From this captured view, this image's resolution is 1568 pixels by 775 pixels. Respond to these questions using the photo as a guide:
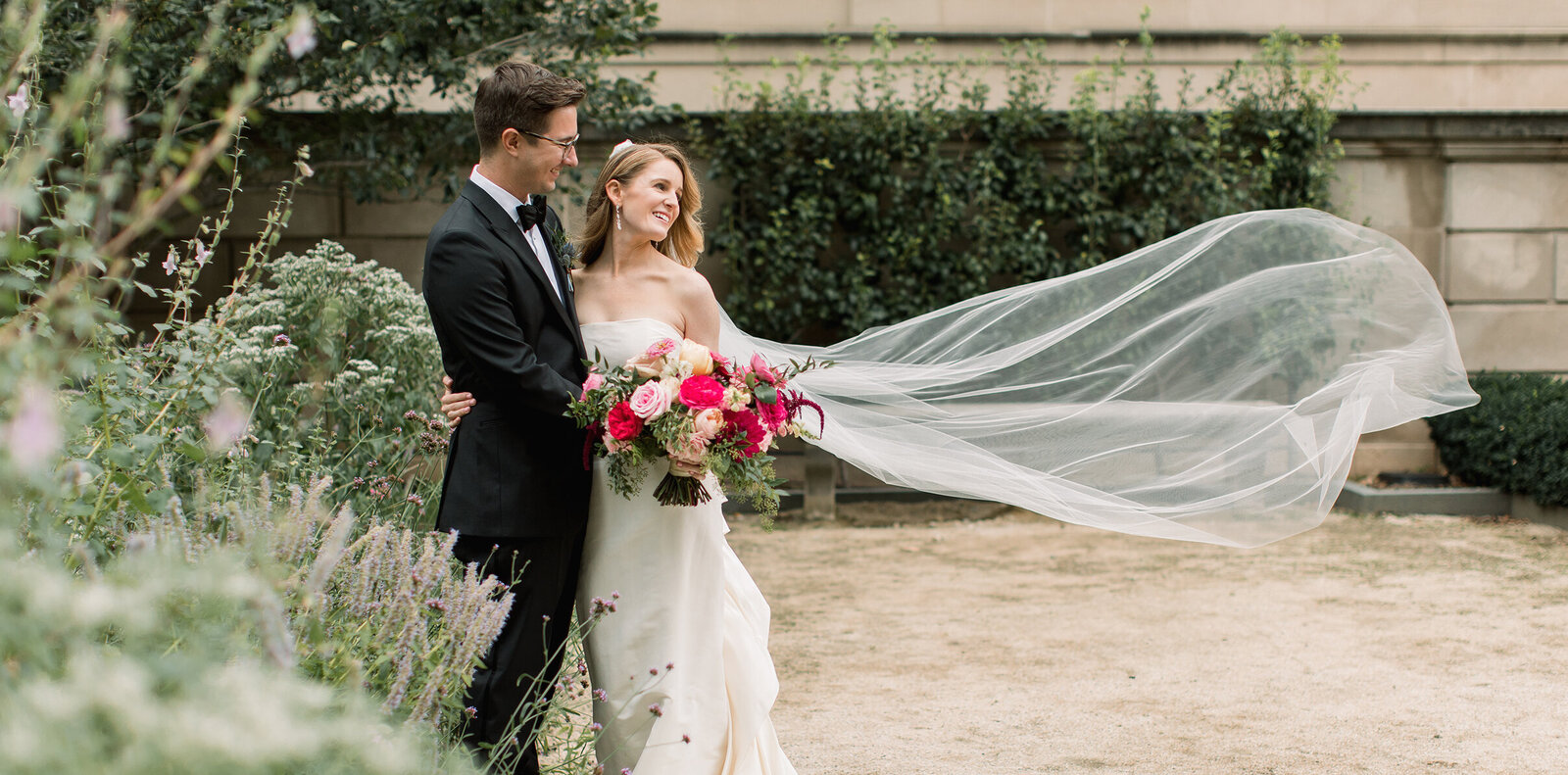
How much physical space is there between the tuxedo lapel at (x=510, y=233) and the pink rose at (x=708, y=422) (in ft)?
1.77

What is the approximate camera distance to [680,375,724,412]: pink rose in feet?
9.62

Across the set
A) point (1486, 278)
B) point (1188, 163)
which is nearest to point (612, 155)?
point (1188, 163)

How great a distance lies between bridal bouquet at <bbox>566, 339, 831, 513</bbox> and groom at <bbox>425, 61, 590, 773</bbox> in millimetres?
127

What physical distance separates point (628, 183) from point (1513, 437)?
8.69 meters

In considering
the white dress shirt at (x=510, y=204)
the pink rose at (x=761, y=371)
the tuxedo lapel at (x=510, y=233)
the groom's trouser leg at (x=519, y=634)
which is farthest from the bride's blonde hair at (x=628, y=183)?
the groom's trouser leg at (x=519, y=634)

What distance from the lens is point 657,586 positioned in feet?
10.7

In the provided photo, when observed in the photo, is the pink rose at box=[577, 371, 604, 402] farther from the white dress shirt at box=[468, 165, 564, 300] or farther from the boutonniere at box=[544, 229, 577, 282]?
the boutonniere at box=[544, 229, 577, 282]

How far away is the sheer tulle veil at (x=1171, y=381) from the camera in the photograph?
425 cm

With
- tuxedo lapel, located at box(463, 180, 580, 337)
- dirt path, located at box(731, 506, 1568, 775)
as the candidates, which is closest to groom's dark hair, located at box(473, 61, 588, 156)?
tuxedo lapel, located at box(463, 180, 580, 337)

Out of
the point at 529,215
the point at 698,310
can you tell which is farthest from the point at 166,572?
the point at 698,310

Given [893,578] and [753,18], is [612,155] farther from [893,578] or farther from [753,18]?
[753,18]

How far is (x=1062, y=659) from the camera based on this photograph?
17.7 feet

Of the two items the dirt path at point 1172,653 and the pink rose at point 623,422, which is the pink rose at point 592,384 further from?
the dirt path at point 1172,653

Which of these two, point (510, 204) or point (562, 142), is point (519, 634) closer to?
point (510, 204)
